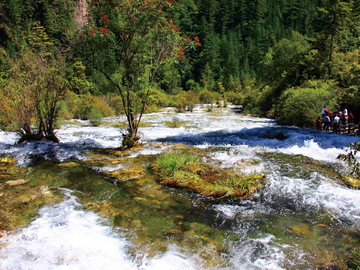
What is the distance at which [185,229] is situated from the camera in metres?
3.94

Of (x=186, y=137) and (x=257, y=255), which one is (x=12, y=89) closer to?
(x=186, y=137)

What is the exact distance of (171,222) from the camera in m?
4.16

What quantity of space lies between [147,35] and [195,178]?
19.0ft

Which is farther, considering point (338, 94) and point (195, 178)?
point (338, 94)

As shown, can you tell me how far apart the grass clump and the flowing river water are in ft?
0.88

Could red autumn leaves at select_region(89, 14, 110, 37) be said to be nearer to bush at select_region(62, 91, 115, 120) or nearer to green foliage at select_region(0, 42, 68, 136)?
green foliage at select_region(0, 42, 68, 136)

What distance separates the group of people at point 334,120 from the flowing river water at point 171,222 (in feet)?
27.2

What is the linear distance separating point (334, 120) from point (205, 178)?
1239cm

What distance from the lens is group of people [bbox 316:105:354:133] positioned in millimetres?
14302

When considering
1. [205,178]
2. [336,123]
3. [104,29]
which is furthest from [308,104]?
[104,29]

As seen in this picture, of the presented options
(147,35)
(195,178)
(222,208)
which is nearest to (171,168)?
(195,178)

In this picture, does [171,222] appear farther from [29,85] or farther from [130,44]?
[29,85]

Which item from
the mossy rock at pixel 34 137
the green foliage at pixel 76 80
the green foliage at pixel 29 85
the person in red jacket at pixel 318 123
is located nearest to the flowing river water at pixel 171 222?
the mossy rock at pixel 34 137

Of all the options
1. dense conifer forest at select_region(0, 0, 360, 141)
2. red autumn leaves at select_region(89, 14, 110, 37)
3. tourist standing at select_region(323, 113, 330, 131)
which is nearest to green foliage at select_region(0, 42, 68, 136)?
dense conifer forest at select_region(0, 0, 360, 141)
